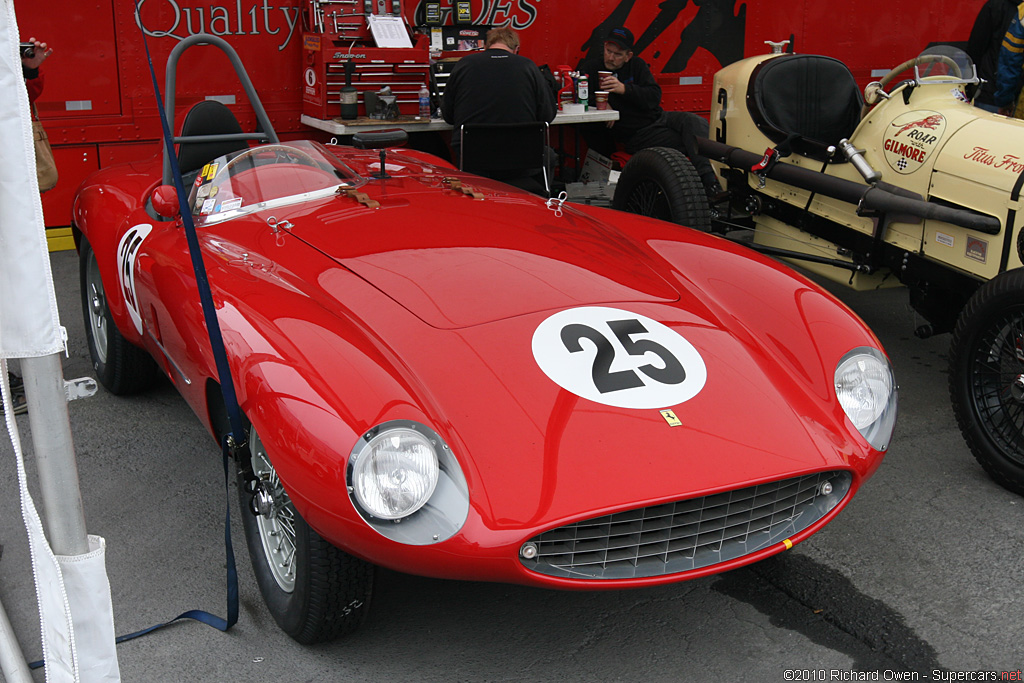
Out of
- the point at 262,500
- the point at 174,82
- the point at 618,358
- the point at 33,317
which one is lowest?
the point at 262,500

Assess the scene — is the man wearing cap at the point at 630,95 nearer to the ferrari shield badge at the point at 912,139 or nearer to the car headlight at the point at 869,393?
Answer: the ferrari shield badge at the point at 912,139

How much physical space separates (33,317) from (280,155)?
2.07 metres

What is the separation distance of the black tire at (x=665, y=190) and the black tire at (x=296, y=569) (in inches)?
107

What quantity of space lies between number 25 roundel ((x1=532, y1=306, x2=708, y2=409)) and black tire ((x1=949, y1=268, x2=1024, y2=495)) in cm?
138

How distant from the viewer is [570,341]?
8.03 feet

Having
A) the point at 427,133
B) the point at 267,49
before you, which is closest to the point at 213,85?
the point at 267,49

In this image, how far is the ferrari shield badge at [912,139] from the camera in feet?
13.2

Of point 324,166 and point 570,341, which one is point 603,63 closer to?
point 324,166

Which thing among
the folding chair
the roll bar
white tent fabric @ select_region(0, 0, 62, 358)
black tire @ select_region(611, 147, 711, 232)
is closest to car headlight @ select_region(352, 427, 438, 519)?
white tent fabric @ select_region(0, 0, 62, 358)

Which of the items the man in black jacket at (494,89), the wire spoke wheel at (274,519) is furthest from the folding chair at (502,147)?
the wire spoke wheel at (274,519)

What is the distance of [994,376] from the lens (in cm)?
328

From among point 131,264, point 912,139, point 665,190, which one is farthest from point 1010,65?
point 131,264

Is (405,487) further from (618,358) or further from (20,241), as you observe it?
(20,241)

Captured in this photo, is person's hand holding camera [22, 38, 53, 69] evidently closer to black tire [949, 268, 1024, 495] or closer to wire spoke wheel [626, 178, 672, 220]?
wire spoke wheel [626, 178, 672, 220]
